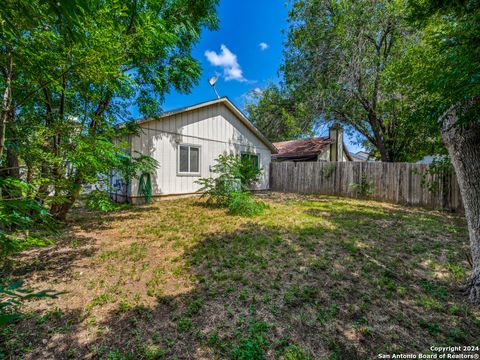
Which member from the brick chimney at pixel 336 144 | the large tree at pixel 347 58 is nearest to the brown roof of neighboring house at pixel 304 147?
the brick chimney at pixel 336 144

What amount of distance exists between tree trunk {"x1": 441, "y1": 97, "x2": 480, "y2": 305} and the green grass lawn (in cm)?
37

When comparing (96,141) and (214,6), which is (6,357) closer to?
(96,141)

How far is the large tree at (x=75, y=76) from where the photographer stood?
1.81 meters

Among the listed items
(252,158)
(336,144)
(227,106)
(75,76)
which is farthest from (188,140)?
(336,144)

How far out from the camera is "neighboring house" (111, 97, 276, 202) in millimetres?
7938

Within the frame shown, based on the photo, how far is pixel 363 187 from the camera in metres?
9.79

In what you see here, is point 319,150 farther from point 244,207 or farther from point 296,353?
point 296,353

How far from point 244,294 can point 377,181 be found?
897 cm

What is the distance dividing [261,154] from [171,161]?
18.5 ft

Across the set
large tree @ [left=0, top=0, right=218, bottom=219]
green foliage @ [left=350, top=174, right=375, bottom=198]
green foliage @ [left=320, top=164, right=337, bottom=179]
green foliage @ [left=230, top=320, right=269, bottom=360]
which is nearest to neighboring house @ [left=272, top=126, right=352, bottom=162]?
green foliage @ [left=320, top=164, right=337, bottom=179]

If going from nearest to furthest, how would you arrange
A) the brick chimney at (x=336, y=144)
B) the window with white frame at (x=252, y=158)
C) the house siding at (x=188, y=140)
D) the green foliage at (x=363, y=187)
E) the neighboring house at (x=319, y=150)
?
the house siding at (x=188, y=140), the green foliage at (x=363, y=187), the window with white frame at (x=252, y=158), the neighboring house at (x=319, y=150), the brick chimney at (x=336, y=144)

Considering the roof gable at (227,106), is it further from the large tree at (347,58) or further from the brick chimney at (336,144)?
the brick chimney at (336,144)

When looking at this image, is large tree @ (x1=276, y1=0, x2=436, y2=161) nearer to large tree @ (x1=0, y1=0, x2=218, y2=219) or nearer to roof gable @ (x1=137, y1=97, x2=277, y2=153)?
roof gable @ (x1=137, y1=97, x2=277, y2=153)

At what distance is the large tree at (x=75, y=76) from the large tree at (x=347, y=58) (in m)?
6.13
